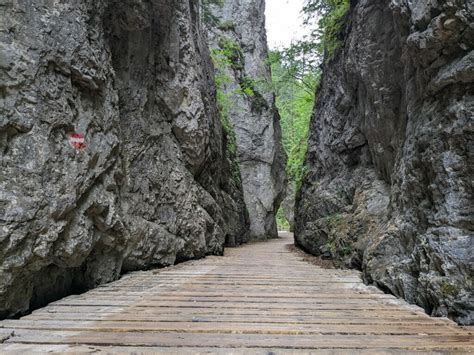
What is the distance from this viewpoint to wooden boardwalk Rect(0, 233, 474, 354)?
8.75 ft

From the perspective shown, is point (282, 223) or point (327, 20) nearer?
point (327, 20)

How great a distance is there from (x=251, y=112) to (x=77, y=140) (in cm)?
2062

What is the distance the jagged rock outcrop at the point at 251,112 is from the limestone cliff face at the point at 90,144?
46.0 ft

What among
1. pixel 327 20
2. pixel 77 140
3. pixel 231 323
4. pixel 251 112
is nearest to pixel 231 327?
pixel 231 323

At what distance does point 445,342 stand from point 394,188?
3260mm

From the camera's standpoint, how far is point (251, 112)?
24.2 m

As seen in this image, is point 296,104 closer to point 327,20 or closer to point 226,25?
point 226,25

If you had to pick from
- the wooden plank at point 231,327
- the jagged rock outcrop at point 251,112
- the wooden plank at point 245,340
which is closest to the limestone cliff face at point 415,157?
the wooden plank at point 231,327

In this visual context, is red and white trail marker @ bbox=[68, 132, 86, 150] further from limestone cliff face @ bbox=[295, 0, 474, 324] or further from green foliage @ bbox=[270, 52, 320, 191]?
green foliage @ bbox=[270, 52, 320, 191]

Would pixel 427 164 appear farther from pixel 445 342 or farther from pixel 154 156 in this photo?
pixel 154 156

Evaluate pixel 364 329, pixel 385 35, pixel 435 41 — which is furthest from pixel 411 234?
pixel 385 35

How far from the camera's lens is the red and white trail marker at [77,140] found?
4.18 metres

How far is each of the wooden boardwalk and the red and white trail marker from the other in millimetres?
1885

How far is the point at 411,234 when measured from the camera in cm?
452
